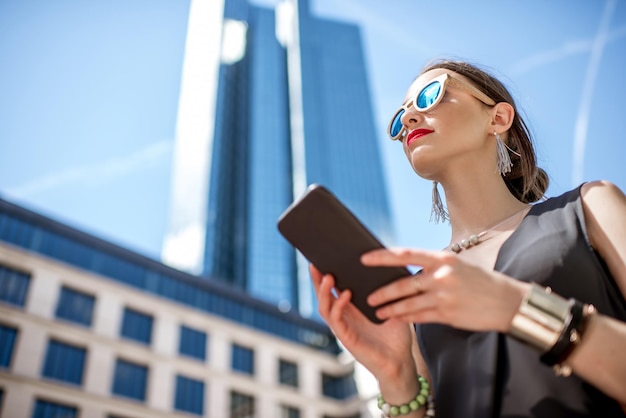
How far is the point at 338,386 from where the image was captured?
39.2 metres

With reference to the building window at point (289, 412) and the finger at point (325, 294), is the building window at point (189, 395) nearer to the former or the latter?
the building window at point (289, 412)

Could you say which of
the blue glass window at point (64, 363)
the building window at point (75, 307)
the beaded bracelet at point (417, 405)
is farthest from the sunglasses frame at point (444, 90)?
the building window at point (75, 307)

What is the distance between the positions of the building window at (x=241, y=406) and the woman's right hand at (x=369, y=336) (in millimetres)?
34284

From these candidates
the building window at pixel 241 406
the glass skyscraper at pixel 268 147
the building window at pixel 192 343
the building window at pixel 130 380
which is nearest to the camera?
the building window at pixel 130 380

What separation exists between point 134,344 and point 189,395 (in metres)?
4.36

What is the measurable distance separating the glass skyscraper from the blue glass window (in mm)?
58636

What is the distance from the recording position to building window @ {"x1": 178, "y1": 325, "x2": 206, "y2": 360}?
33.8 metres

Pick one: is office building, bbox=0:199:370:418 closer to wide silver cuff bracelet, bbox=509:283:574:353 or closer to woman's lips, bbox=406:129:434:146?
woman's lips, bbox=406:129:434:146

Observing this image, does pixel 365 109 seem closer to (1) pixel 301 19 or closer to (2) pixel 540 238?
(1) pixel 301 19

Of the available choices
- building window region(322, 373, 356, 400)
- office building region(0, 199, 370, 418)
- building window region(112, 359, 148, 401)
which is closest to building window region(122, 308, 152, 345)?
office building region(0, 199, 370, 418)

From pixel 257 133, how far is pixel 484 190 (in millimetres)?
111333

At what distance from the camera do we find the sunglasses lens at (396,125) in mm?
2670

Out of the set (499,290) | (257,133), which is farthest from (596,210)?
(257,133)

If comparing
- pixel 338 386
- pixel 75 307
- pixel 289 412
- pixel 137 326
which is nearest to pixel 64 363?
pixel 75 307
